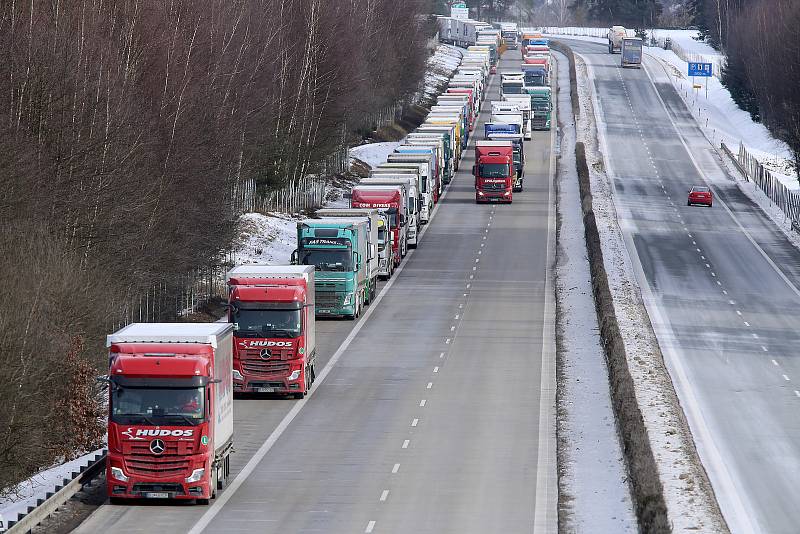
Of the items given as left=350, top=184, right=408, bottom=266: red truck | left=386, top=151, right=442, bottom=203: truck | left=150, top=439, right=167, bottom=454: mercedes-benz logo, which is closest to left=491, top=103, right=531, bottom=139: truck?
left=386, top=151, right=442, bottom=203: truck

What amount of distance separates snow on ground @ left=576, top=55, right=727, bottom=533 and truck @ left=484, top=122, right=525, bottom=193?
12.8 meters

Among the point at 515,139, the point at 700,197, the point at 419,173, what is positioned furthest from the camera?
the point at 515,139

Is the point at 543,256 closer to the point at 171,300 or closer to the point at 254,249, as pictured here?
the point at 254,249

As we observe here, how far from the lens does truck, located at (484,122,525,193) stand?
97812mm

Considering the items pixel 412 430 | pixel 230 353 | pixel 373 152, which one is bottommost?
pixel 412 430

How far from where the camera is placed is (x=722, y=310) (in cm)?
5912

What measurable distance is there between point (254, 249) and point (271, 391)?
2745 centimetres

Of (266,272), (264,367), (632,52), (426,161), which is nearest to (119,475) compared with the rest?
(264,367)

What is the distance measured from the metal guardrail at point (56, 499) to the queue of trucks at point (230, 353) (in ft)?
2.81

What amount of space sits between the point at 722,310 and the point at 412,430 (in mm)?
24969

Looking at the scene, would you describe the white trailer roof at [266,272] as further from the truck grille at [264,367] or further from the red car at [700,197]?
the red car at [700,197]

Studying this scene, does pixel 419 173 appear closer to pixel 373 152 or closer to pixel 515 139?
pixel 515 139

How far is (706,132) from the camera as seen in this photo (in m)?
134

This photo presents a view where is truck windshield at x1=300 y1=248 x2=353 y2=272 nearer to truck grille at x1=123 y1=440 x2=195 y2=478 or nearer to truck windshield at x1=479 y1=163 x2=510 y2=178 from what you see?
truck grille at x1=123 y1=440 x2=195 y2=478
